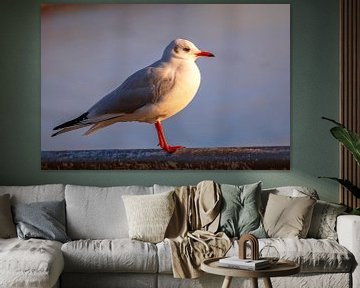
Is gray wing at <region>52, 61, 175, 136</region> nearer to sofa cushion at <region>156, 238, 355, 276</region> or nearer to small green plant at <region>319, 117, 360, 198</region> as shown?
small green plant at <region>319, 117, 360, 198</region>

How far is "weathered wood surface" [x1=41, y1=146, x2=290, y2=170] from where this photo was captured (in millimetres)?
7242

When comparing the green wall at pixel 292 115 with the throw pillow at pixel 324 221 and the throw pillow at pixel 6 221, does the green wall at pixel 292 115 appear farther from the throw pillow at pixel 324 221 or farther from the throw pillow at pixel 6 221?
the throw pillow at pixel 6 221

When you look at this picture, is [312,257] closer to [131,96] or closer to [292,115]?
[292,115]

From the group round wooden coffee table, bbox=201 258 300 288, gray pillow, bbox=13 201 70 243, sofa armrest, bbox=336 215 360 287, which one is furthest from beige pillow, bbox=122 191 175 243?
sofa armrest, bbox=336 215 360 287

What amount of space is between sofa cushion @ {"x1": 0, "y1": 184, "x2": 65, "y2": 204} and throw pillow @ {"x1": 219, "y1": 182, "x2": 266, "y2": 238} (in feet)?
4.42

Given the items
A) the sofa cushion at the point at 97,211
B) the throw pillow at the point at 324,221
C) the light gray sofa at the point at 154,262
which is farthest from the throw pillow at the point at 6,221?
the throw pillow at the point at 324,221

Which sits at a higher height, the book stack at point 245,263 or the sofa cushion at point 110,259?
the book stack at point 245,263

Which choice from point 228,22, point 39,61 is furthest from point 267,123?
point 39,61

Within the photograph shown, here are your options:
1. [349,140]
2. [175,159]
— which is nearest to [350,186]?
[349,140]

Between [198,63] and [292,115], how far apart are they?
93cm

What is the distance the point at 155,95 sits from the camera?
23.8ft

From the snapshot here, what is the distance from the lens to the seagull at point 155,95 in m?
7.26

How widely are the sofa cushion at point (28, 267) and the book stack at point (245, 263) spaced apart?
46.4 inches

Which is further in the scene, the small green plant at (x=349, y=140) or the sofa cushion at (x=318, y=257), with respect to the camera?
the small green plant at (x=349, y=140)
